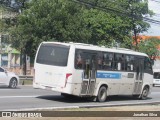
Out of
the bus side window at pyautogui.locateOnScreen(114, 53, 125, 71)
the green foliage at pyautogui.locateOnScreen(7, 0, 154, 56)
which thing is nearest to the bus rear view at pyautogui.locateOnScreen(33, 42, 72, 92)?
the bus side window at pyautogui.locateOnScreen(114, 53, 125, 71)

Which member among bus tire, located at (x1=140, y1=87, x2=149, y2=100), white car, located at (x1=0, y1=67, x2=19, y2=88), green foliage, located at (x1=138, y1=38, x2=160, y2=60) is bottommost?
bus tire, located at (x1=140, y1=87, x2=149, y2=100)

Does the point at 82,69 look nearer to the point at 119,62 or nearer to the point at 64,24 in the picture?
the point at 119,62

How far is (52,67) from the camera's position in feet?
66.2

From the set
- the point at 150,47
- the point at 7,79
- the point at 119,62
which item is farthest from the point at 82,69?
the point at 150,47

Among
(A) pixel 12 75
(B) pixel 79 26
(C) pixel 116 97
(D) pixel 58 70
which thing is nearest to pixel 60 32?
(B) pixel 79 26

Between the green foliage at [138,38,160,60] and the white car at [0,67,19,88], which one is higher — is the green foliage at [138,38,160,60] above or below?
above

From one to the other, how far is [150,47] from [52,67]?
57574 millimetres

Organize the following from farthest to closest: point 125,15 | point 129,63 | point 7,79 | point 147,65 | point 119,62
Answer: point 125,15, point 7,79, point 147,65, point 129,63, point 119,62

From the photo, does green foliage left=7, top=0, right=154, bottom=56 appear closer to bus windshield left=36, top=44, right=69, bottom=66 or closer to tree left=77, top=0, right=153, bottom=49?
tree left=77, top=0, right=153, bottom=49

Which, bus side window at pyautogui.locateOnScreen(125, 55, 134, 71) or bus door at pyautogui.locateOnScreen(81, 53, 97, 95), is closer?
bus door at pyautogui.locateOnScreen(81, 53, 97, 95)

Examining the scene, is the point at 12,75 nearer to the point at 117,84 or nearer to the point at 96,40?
the point at 117,84

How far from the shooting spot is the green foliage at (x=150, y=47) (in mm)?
74188

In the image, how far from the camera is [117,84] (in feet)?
75.8

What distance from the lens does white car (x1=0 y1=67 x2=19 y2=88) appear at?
90.0 ft
